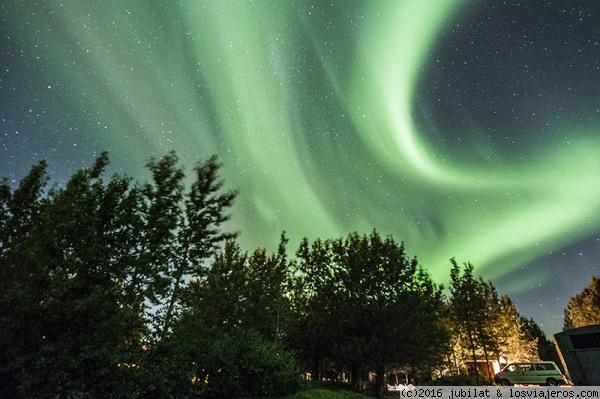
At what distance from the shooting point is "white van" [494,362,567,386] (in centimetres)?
3069

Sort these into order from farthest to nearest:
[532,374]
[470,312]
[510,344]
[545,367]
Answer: [510,344] < [470,312] < [532,374] < [545,367]

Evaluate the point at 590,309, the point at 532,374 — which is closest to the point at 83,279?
the point at 532,374

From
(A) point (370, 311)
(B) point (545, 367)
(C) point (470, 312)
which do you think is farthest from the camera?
(C) point (470, 312)

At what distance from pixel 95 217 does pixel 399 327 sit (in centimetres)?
2205

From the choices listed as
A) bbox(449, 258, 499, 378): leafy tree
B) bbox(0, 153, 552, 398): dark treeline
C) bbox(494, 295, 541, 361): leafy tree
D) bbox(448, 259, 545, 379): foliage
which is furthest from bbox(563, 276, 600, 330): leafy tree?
bbox(0, 153, 552, 398): dark treeline

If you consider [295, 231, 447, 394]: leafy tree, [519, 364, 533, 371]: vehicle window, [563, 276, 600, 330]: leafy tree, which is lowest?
[519, 364, 533, 371]: vehicle window

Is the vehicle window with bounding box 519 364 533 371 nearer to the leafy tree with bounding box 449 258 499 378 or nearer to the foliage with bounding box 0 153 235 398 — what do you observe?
the leafy tree with bounding box 449 258 499 378

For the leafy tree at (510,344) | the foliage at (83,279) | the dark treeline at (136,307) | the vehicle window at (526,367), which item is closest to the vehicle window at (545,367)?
the vehicle window at (526,367)

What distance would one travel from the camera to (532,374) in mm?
31656

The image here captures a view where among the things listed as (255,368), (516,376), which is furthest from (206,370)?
(516,376)

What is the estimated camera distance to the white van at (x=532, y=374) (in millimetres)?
30688

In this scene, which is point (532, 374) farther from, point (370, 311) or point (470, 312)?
point (370, 311)

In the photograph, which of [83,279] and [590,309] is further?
[590,309]

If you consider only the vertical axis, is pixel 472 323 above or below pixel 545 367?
above
